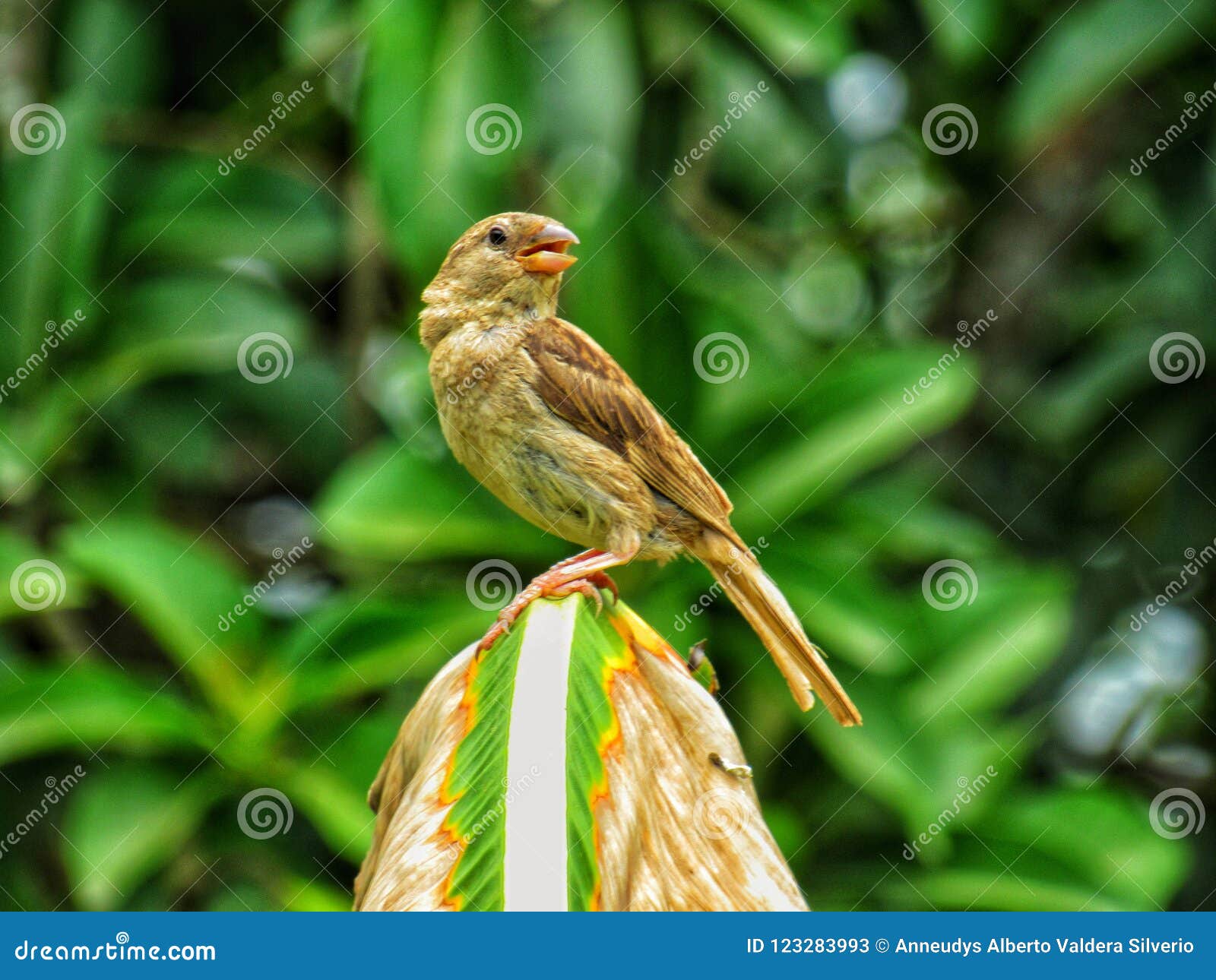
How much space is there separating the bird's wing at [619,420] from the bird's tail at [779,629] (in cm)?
9

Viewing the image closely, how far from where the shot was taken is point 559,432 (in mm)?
3223

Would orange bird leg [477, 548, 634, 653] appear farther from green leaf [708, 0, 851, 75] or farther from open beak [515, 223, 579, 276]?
green leaf [708, 0, 851, 75]

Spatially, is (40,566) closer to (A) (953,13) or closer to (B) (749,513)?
(B) (749,513)

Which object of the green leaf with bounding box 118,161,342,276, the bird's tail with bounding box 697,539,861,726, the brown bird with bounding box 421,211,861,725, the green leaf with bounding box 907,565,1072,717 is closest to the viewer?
the bird's tail with bounding box 697,539,861,726

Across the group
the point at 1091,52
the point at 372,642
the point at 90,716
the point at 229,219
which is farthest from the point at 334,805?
the point at 1091,52

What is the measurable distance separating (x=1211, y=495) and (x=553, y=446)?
320 centimetres

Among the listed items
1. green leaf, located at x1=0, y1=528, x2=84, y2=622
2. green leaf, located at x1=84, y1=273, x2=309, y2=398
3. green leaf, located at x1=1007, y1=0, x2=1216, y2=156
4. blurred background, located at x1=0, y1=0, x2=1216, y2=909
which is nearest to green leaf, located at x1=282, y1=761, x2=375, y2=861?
blurred background, located at x1=0, y1=0, x2=1216, y2=909

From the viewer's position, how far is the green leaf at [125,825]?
402cm

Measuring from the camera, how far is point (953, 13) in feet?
14.3

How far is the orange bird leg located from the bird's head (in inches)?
27.0

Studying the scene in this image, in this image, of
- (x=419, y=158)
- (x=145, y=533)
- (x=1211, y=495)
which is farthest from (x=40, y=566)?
(x=1211, y=495)

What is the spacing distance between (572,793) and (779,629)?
3.96 feet

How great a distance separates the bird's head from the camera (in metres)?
3.36

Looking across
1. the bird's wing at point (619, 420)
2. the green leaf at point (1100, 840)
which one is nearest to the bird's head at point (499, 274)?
the bird's wing at point (619, 420)
